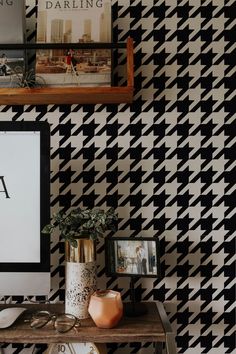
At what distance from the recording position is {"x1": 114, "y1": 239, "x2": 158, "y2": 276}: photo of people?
154 centimetres

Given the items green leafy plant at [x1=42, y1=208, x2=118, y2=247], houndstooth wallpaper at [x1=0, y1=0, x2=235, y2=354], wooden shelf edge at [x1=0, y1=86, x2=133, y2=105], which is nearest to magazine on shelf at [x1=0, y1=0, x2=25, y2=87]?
wooden shelf edge at [x1=0, y1=86, x2=133, y2=105]

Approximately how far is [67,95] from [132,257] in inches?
23.4

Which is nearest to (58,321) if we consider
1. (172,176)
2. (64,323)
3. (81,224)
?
(64,323)

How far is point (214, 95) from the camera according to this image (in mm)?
1689

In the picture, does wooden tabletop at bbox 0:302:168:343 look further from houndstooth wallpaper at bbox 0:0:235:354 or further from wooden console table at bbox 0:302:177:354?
houndstooth wallpaper at bbox 0:0:235:354

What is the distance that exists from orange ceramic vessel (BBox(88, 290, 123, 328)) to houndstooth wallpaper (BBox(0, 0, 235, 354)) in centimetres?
30

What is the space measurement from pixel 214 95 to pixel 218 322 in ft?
2.76

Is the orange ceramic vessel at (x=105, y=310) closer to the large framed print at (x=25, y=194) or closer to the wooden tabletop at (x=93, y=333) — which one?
the wooden tabletop at (x=93, y=333)

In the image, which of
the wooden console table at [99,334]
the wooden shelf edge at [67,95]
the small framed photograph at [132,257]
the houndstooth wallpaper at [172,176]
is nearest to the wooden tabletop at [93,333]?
the wooden console table at [99,334]

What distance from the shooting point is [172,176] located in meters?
1.69

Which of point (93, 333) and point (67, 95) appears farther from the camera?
point (67, 95)

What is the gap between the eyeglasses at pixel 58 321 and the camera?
1.34 metres

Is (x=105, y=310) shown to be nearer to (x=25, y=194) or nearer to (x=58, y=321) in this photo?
(x=58, y=321)

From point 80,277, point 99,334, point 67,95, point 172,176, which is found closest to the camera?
point 99,334
